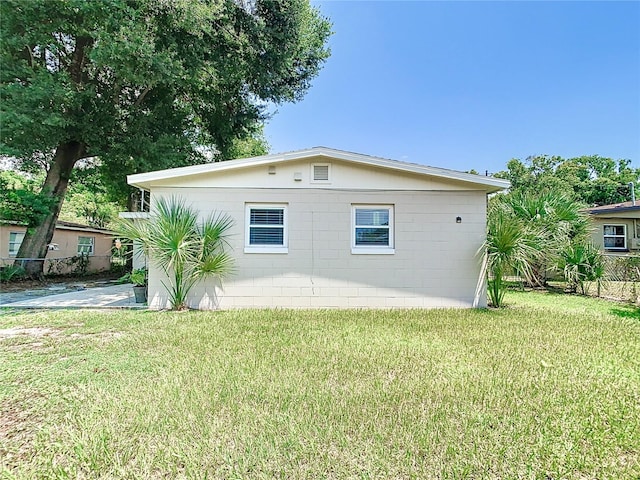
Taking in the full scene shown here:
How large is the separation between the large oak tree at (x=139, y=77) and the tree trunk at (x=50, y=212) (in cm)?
5

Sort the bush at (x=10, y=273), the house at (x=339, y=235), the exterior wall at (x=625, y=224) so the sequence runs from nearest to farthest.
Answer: the house at (x=339, y=235), the bush at (x=10, y=273), the exterior wall at (x=625, y=224)

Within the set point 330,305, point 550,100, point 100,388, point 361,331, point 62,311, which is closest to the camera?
point 100,388

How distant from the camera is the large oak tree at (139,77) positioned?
10.8 metres

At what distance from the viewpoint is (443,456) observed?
2439 millimetres

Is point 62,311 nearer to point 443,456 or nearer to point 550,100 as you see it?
point 443,456

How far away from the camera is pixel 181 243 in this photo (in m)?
7.46

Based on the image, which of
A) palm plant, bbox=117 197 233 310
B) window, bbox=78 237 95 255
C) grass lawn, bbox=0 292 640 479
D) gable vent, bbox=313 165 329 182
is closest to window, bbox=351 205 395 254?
gable vent, bbox=313 165 329 182

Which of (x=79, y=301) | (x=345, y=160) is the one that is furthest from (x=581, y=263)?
(x=79, y=301)

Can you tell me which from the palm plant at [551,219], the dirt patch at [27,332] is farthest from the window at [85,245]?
the palm plant at [551,219]

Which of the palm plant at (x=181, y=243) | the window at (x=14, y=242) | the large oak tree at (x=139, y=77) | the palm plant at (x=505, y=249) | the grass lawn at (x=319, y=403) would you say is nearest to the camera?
the grass lawn at (x=319, y=403)

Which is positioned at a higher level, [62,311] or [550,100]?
[550,100]

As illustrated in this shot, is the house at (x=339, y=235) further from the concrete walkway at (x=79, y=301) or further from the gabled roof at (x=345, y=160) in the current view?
the concrete walkway at (x=79, y=301)

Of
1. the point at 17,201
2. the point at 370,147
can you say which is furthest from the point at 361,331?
the point at 370,147

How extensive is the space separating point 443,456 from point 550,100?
76.6ft
